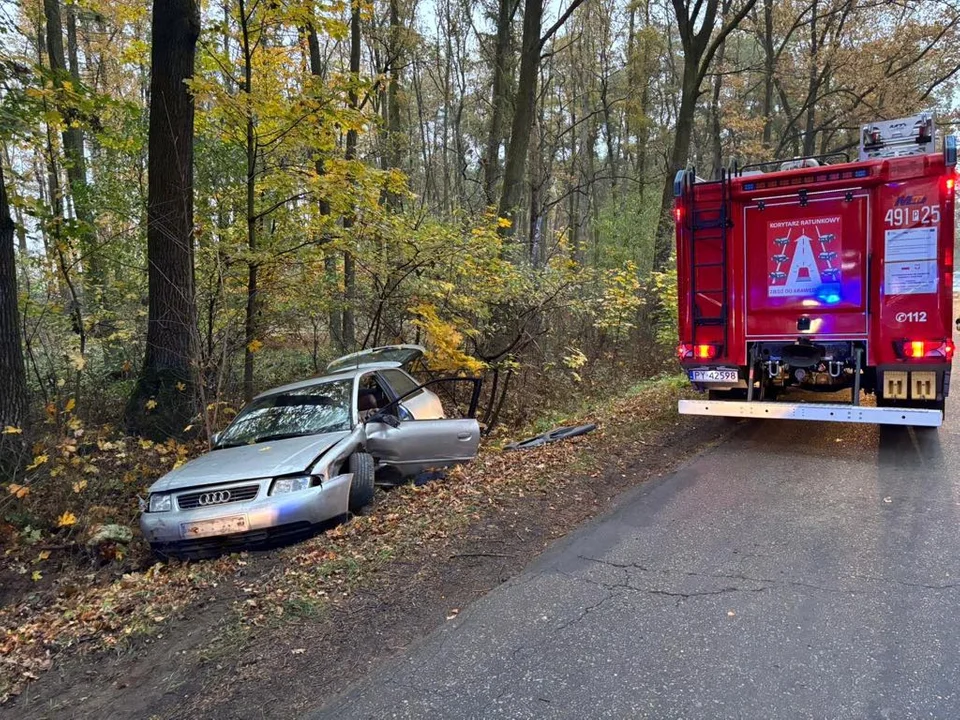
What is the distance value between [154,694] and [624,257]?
63.1 feet

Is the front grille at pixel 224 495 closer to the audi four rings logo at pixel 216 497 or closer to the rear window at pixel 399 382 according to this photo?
the audi four rings logo at pixel 216 497

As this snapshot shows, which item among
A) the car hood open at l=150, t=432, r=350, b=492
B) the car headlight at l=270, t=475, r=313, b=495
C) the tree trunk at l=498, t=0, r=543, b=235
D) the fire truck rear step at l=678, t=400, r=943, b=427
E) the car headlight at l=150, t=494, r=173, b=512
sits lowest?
the car headlight at l=150, t=494, r=173, b=512

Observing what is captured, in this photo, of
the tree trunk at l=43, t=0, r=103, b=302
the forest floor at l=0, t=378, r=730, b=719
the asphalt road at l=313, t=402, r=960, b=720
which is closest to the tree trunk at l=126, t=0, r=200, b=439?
the tree trunk at l=43, t=0, r=103, b=302

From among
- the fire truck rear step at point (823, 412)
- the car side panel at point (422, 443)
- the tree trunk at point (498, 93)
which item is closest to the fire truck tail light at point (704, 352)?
the fire truck rear step at point (823, 412)

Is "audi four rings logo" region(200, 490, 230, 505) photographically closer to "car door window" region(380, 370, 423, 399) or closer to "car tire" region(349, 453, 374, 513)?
"car tire" region(349, 453, 374, 513)

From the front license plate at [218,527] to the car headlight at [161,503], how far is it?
1.13 ft

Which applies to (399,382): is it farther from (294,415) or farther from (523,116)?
(523,116)

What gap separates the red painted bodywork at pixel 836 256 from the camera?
253 inches

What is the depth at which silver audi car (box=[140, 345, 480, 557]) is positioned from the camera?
16.3 ft

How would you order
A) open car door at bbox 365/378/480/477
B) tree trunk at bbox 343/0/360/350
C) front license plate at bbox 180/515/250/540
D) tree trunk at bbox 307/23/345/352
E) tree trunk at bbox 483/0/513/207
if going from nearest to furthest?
front license plate at bbox 180/515/250/540 → open car door at bbox 365/378/480/477 → tree trunk at bbox 343/0/360/350 → tree trunk at bbox 307/23/345/352 → tree trunk at bbox 483/0/513/207

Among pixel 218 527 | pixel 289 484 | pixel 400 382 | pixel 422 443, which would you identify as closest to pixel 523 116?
pixel 400 382

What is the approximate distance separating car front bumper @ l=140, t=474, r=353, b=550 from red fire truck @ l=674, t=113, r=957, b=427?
491cm

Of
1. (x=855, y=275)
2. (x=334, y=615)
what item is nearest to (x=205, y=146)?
(x=334, y=615)

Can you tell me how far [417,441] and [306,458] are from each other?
1718 mm
